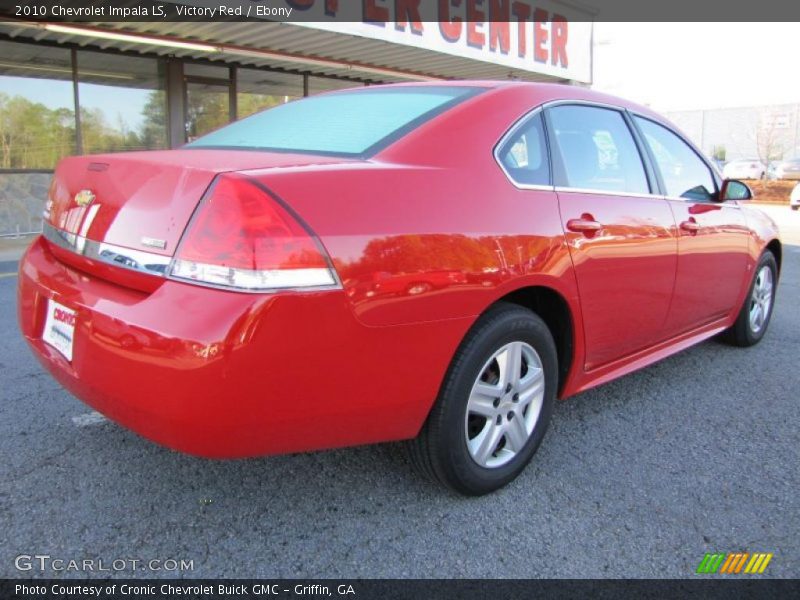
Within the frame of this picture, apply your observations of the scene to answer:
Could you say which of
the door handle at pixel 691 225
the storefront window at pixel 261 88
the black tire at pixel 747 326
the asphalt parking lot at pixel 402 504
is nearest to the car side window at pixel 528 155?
the door handle at pixel 691 225

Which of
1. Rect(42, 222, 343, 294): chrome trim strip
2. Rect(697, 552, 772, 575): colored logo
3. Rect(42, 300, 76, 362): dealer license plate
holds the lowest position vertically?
Rect(697, 552, 772, 575): colored logo

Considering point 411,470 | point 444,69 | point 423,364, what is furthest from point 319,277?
point 444,69

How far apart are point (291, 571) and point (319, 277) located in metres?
0.92

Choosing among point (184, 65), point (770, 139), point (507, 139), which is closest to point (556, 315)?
point (507, 139)

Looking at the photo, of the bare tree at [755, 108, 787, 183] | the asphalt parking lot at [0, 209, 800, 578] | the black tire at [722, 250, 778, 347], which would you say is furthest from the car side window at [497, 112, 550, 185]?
the bare tree at [755, 108, 787, 183]

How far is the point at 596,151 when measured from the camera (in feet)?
9.87

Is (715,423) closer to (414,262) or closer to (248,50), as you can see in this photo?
(414,262)

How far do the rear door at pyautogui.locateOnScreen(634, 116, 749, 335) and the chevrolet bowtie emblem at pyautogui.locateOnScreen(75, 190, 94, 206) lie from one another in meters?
2.57

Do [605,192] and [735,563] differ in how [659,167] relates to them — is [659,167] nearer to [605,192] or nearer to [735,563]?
[605,192]

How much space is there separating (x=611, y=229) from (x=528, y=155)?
0.53 metres

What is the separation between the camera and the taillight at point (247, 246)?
1.80m

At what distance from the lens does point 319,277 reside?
186cm

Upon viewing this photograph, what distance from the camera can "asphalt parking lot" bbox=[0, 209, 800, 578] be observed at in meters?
2.11

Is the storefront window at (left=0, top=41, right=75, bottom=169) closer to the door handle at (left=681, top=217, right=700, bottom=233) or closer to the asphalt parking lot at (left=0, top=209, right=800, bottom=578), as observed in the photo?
the asphalt parking lot at (left=0, top=209, right=800, bottom=578)
